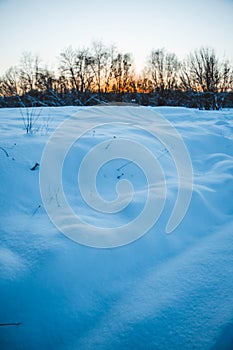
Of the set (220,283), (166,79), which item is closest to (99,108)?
(220,283)

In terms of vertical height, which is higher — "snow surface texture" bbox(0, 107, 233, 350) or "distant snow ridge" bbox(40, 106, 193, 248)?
"distant snow ridge" bbox(40, 106, 193, 248)

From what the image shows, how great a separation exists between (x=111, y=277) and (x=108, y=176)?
1481 mm

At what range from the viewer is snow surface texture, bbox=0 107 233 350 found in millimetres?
1158

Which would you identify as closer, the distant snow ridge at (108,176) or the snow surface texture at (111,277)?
the snow surface texture at (111,277)

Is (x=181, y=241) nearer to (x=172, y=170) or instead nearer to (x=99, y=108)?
(x=172, y=170)

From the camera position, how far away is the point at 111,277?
1.52m

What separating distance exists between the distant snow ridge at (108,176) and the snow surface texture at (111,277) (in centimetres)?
5

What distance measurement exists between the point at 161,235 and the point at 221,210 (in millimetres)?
967

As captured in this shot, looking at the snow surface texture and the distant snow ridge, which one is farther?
the distant snow ridge

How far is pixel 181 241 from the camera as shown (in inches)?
77.7

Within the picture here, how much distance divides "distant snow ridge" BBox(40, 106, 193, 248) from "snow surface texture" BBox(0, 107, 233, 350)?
50 mm

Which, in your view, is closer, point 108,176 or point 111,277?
point 111,277

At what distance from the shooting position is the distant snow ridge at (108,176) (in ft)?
6.11

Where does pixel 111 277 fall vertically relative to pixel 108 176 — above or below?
below
